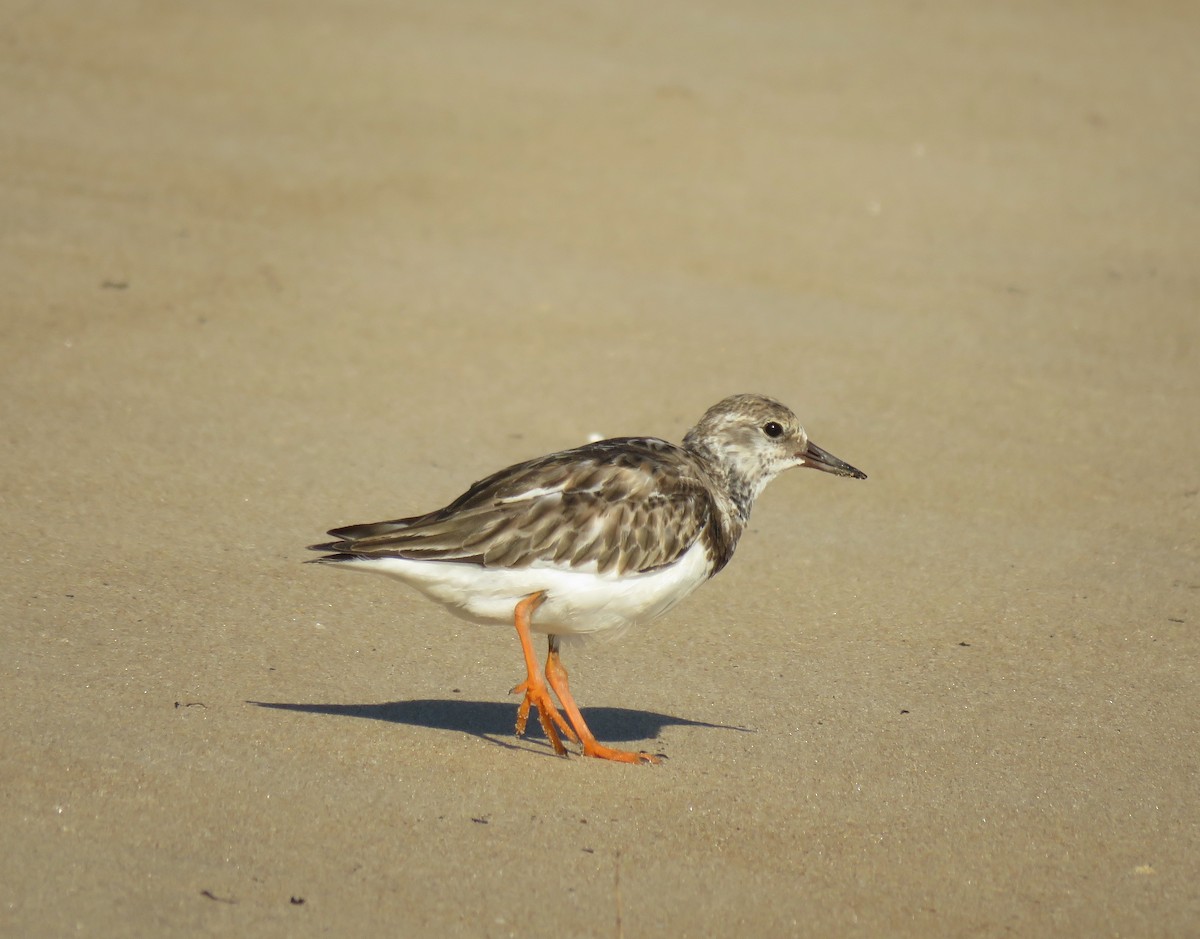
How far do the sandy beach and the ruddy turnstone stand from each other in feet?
1.51

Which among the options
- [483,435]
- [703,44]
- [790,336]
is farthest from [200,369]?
[703,44]

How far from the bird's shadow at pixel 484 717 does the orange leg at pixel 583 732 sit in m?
0.20

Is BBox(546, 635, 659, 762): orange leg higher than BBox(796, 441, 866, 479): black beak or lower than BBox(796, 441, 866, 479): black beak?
lower

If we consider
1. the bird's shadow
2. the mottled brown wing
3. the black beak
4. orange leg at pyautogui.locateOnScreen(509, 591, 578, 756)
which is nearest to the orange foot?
orange leg at pyautogui.locateOnScreen(509, 591, 578, 756)

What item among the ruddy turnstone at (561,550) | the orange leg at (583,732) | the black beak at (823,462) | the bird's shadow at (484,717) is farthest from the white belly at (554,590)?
the black beak at (823,462)

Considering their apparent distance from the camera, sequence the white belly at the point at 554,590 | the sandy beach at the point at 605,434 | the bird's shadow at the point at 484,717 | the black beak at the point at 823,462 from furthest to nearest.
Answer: the black beak at the point at 823,462
the bird's shadow at the point at 484,717
the white belly at the point at 554,590
the sandy beach at the point at 605,434

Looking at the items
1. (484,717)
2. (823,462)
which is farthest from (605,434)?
(484,717)

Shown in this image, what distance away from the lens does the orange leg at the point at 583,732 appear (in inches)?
213

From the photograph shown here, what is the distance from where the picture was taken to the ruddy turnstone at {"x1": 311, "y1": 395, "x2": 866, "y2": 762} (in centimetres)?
534

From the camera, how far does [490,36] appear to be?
13547 mm

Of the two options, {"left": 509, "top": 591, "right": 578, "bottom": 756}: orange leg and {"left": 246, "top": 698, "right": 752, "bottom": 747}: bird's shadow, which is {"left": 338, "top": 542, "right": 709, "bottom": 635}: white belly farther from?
{"left": 246, "top": 698, "right": 752, "bottom": 747}: bird's shadow

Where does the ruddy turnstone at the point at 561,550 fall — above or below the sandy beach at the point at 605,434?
above

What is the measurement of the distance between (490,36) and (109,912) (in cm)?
1074

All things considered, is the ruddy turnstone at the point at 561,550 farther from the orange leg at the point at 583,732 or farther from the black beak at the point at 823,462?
the black beak at the point at 823,462
